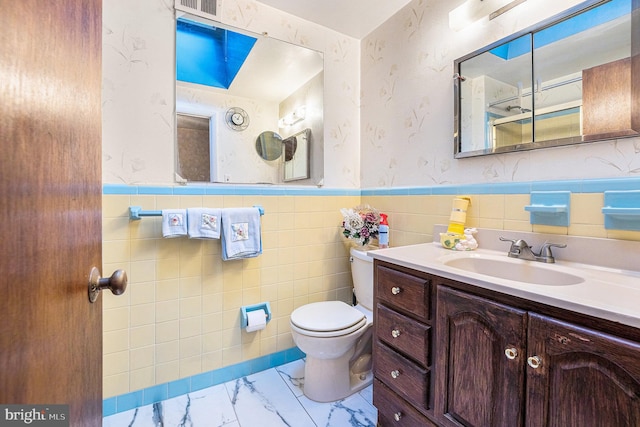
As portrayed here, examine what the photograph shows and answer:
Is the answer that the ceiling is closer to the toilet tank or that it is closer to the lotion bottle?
the lotion bottle

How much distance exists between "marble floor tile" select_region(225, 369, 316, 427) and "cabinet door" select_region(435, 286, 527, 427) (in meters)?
0.74

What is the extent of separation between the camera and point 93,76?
61 centimetres

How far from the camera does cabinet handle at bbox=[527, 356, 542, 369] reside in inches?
29.5

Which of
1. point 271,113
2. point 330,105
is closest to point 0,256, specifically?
point 271,113

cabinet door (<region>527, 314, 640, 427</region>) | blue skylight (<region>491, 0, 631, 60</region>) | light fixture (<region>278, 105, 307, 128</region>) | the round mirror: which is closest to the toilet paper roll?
the round mirror

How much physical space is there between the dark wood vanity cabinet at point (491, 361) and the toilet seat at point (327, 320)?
21 centimetres

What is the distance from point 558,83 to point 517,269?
75cm

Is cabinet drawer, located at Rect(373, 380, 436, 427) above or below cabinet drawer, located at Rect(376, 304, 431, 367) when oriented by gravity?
below

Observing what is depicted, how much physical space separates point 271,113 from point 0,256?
1659 millimetres

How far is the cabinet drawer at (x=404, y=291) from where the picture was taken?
1.06 meters

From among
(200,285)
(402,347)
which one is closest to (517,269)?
(402,347)

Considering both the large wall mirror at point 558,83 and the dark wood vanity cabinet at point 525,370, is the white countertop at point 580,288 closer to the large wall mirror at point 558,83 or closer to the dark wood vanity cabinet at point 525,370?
the dark wood vanity cabinet at point 525,370

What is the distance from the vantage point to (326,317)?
155cm

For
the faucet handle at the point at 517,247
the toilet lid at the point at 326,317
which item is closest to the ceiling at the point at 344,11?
the faucet handle at the point at 517,247
